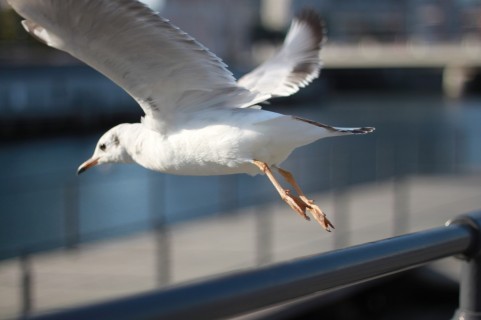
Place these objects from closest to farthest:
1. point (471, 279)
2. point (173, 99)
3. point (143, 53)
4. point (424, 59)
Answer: point (471, 279) → point (143, 53) → point (173, 99) → point (424, 59)

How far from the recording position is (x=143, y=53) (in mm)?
3221

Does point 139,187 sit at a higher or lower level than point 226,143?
lower

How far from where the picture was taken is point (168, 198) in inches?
516

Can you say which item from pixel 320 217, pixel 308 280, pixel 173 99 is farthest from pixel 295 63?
pixel 308 280

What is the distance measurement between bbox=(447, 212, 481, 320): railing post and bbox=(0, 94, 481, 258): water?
479 cm

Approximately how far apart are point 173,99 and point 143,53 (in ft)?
0.77

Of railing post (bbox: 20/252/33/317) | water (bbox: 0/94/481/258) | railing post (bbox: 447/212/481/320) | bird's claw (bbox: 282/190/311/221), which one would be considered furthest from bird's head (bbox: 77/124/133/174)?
water (bbox: 0/94/481/258)

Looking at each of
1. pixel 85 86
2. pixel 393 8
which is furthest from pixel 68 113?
pixel 393 8

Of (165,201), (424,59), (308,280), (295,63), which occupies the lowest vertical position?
(165,201)

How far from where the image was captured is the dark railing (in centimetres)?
122

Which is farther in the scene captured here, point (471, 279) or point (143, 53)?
point (143, 53)

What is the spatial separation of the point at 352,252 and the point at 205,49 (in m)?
1.73

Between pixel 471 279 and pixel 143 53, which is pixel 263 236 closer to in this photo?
pixel 143 53

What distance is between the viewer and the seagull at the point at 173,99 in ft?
10.1
